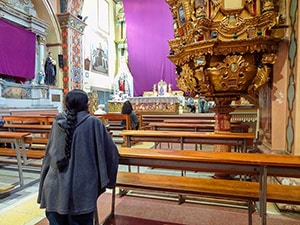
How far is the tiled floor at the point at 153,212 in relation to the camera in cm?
204

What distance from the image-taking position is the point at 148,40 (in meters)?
10.6

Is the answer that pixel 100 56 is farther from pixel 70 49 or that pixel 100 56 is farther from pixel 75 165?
pixel 75 165

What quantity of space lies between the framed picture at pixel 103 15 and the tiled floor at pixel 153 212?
1273cm

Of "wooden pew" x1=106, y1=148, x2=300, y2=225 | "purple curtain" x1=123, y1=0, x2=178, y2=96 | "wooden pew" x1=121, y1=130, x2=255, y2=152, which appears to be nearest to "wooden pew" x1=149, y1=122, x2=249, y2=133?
"wooden pew" x1=121, y1=130, x2=255, y2=152

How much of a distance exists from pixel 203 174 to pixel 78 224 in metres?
2.36

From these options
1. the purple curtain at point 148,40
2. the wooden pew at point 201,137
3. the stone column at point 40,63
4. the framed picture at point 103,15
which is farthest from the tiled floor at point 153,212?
the framed picture at point 103,15

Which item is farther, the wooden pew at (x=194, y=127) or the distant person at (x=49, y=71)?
the distant person at (x=49, y=71)

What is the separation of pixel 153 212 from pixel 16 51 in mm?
7635

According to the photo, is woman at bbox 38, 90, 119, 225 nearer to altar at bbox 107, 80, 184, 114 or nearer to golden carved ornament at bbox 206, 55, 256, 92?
golden carved ornament at bbox 206, 55, 256, 92

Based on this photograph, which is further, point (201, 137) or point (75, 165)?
point (201, 137)

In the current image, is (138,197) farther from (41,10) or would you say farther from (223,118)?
(41,10)

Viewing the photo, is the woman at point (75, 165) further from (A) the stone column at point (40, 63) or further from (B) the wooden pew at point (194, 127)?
(A) the stone column at point (40, 63)

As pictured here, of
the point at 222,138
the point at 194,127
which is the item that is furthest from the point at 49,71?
the point at 222,138

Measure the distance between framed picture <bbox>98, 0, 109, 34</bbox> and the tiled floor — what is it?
12.7 m
